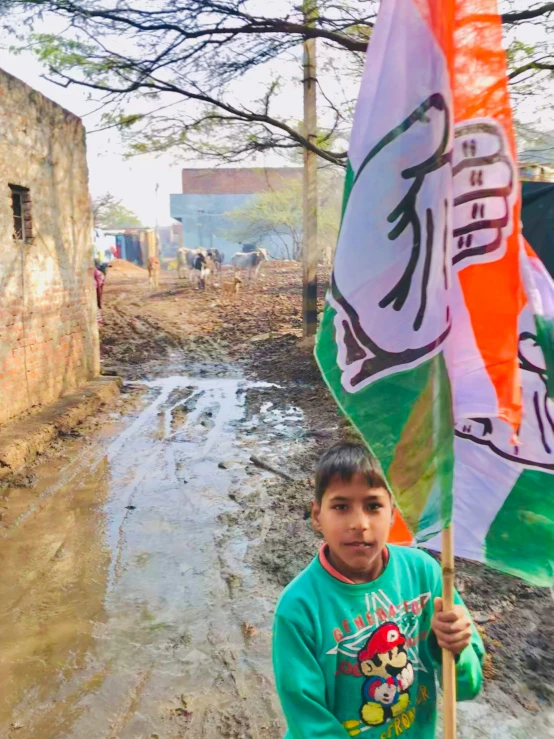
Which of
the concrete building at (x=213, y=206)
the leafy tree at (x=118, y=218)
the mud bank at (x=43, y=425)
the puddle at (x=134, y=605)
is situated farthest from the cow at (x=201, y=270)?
the leafy tree at (x=118, y=218)

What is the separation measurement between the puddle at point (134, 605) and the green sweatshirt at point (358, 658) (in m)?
1.37

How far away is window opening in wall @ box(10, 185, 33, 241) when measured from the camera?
7402 millimetres

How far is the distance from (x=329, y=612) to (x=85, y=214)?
885 cm

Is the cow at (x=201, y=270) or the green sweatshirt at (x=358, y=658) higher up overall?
the cow at (x=201, y=270)

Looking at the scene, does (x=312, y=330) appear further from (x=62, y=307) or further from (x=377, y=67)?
(x=377, y=67)

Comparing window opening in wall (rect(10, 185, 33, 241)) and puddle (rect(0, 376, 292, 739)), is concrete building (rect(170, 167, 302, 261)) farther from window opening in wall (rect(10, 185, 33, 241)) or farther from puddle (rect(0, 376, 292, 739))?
puddle (rect(0, 376, 292, 739))

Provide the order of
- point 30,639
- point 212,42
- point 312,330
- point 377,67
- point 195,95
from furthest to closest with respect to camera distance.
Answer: point 312,330, point 195,95, point 212,42, point 30,639, point 377,67

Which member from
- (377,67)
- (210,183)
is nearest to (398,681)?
(377,67)

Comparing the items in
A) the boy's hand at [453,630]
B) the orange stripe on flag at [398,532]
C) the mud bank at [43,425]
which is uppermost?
the orange stripe on flag at [398,532]

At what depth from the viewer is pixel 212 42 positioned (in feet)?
26.4

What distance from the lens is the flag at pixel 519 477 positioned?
162 cm

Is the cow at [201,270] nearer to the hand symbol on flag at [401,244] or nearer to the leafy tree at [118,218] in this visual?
the hand symbol on flag at [401,244]

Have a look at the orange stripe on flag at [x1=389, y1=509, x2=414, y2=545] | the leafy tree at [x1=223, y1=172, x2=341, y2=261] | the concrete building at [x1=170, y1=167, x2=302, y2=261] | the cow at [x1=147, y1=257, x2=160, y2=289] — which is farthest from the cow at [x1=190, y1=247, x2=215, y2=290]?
the concrete building at [x1=170, y1=167, x2=302, y2=261]

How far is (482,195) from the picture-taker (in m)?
1.51
